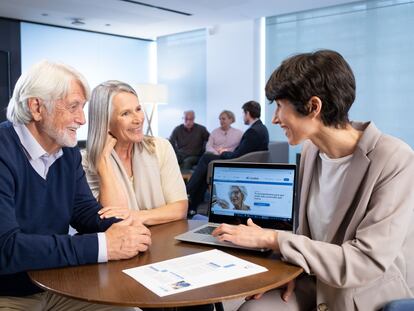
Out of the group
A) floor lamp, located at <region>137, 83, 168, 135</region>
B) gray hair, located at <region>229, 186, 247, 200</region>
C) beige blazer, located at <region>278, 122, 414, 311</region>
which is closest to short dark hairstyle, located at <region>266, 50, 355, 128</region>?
beige blazer, located at <region>278, 122, 414, 311</region>

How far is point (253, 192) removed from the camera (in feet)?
5.25

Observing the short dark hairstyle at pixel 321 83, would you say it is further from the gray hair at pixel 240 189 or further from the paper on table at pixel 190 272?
the paper on table at pixel 190 272

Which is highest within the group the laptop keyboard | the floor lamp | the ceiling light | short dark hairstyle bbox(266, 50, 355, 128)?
the ceiling light

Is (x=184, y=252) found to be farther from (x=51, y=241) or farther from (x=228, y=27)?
(x=228, y=27)

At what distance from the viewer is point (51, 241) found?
4.14 feet

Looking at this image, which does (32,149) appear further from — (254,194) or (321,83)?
(321,83)

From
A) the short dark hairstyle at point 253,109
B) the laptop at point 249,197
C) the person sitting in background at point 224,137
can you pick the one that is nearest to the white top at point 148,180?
the laptop at point 249,197

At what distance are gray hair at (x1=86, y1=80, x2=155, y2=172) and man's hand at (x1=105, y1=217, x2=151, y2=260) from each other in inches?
22.8

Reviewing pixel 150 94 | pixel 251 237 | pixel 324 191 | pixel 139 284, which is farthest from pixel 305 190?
pixel 150 94

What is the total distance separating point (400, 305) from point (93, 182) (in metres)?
1.32

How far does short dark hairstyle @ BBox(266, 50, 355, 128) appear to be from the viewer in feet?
4.37

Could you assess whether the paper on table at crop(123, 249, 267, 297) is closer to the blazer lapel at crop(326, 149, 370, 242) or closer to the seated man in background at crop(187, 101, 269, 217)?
the blazer lapel at crop(326, 149, 370, 242)

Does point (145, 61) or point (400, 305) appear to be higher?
point (145, 61)

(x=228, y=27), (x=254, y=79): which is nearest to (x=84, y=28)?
(x=228, y=27)
